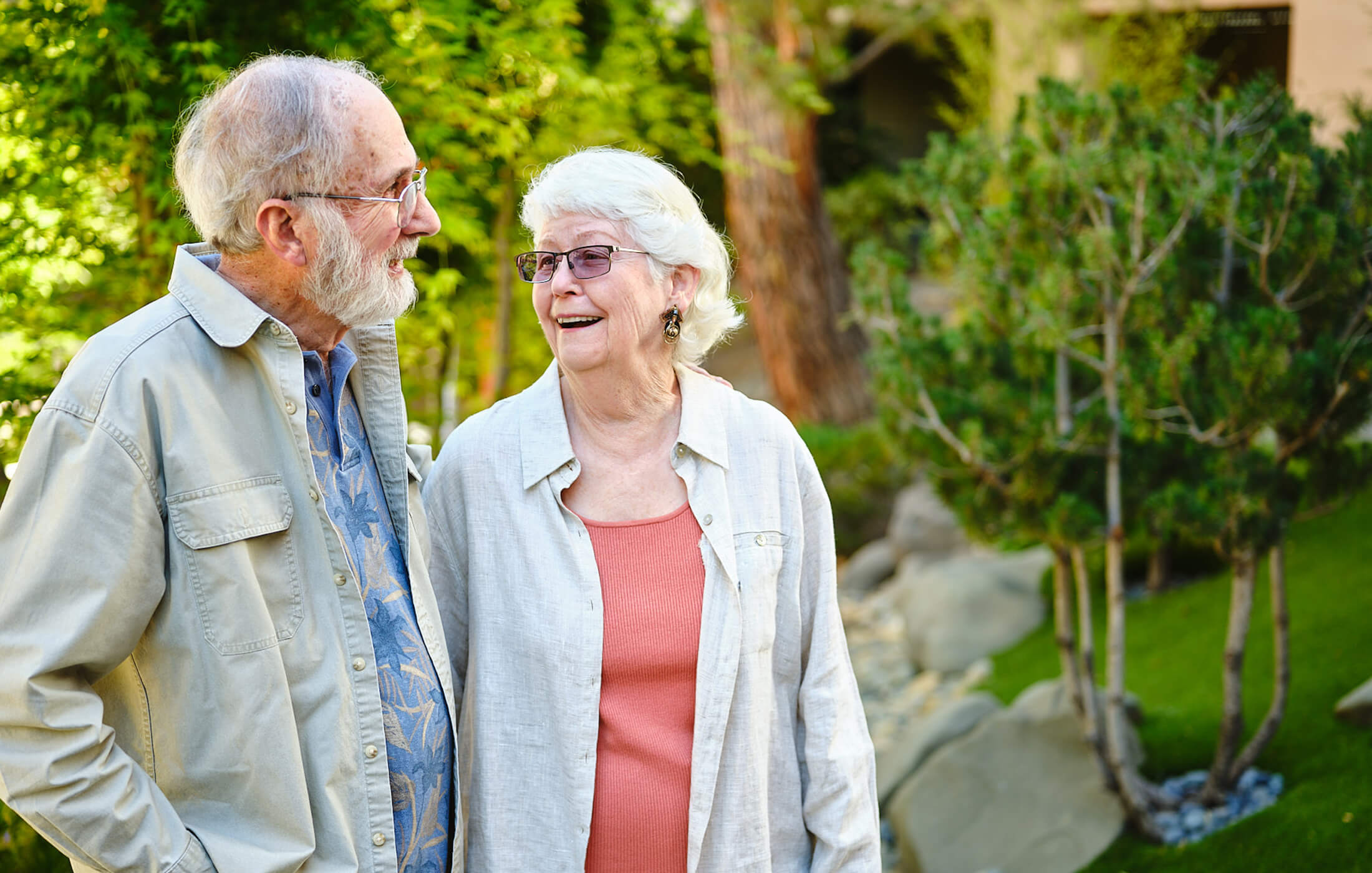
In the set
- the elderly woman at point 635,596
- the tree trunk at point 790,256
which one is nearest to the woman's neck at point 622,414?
the elderly woman at point 635,596

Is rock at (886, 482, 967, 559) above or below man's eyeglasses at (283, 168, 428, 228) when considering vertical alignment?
below

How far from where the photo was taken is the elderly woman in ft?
6.89

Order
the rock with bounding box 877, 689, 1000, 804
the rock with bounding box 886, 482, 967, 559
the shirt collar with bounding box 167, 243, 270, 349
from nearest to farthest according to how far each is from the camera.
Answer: the shirt collar with bounding box 167, 243, 270, 349 → the rock with bounding box 877, 689, 1000, 804 → the rock with bounding box 886, 482, 967, 559

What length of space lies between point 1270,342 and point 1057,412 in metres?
0.73

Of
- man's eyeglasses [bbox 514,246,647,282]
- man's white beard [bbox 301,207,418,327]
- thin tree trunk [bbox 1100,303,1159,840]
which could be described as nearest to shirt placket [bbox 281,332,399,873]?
man's white beard [bbox 301,207,418,327]

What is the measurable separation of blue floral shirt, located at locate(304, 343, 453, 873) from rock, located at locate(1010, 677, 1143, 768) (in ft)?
9.25

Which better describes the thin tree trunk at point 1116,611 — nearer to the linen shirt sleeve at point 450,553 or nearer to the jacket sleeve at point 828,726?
the jacket sleeve at point 828,726

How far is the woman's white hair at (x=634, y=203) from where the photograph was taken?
2178 millimetres

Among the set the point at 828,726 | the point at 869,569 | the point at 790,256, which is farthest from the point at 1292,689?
the point at 790,256

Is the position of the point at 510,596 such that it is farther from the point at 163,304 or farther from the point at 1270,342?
the point at 1270,342

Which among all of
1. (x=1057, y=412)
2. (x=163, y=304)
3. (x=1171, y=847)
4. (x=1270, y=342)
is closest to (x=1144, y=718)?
(x=1171, y=847)

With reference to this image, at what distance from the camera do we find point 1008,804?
412 centimetres

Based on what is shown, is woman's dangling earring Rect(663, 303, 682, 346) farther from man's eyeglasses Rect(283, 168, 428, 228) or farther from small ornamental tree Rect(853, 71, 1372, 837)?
small ornamental tree Rect(853, 71, 1372, 837)

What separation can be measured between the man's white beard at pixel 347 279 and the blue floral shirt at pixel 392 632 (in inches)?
5.2
